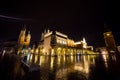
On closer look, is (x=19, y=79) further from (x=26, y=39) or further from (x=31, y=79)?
(x=26, y=39)

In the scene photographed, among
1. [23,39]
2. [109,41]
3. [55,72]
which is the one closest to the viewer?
[55,72]

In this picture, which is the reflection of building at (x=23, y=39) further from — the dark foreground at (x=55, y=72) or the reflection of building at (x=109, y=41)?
the reflection of building at (x=109, y=41)

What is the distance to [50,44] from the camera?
178ft

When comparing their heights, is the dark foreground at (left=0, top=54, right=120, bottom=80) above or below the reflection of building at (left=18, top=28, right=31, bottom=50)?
below

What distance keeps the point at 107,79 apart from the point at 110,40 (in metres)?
101

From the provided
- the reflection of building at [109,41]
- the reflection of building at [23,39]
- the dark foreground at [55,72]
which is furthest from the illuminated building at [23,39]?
the reflection of building at [109,41]

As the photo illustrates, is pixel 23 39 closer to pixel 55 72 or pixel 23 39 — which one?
pixel 23 39

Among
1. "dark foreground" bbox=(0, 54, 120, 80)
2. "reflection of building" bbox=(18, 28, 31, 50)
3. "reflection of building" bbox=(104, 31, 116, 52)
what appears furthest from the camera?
"reflection of building" bbox=(104, 31, 116, 52)

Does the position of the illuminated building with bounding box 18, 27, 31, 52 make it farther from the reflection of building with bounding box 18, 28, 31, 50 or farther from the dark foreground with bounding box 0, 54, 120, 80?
the dark foreground with bounding box 0, 54, 120, 80

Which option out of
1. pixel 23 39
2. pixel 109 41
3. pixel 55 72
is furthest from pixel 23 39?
pixel 109 41

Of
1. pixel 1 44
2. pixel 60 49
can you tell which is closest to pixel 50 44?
pixel 60 49

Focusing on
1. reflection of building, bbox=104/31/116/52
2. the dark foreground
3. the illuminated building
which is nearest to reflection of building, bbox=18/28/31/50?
the illuminated building

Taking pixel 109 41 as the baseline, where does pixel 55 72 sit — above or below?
below

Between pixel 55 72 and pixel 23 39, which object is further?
pixel 23 39
